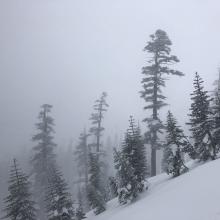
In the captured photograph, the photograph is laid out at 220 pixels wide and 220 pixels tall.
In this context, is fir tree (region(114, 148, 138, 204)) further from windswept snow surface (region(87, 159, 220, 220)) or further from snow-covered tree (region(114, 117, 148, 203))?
windswept snow surface (region(87, 159, 220, 220))

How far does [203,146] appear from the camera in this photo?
2306 cm

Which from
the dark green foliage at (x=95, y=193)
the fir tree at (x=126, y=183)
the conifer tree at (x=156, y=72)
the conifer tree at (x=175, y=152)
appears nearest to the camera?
the fir tree at (x=126, y=183)

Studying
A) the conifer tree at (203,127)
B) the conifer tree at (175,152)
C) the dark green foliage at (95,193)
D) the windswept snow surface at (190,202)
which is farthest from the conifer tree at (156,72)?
the windswept snow surface at (190,202)

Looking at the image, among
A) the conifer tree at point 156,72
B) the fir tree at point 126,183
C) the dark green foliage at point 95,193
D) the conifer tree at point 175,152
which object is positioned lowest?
the dark green foliage at point 95,193

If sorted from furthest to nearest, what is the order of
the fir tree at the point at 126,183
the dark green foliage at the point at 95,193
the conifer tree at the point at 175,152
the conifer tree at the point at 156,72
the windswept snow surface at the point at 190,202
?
the conifer tree at the point at 156,72 → the dark green foliage at the point at 95,193 → the conifer tree at the point at 175,152 → the fir tree at the point at 126,183 → the windswept snow surface at the point at 190,202

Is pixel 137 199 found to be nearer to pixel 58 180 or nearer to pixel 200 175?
pixel 200 175

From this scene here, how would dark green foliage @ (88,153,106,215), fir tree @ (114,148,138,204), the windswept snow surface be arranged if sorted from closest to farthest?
the windswept snow surface < fir tree @ (114,148,138,204) < dark green foliage @ (88,153,106,215)

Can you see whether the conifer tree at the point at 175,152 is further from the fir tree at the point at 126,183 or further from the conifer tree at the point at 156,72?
the conifer tree at the point at 156,72

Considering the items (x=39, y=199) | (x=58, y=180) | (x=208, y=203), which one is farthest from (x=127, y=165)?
(x=39, y=199)

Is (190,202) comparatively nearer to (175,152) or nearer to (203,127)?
(175,152)

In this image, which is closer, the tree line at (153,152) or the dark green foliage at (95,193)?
the tree line at (153,152)

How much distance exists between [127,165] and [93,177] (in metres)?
8.85

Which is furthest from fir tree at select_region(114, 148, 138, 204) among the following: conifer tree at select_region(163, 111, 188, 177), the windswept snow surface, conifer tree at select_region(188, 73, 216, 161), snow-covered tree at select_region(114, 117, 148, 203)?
conifer tree at select_region(188, 73, 216, 161)

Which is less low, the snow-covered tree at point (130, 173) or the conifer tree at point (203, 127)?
the conifer tree at point (203, 127)
